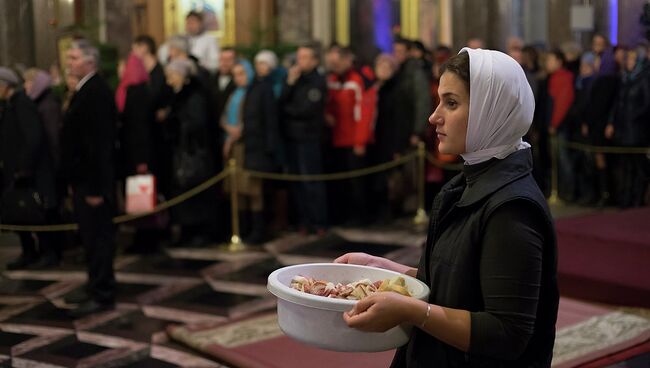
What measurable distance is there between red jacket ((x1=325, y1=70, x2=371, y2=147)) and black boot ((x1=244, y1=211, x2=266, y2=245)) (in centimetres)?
131

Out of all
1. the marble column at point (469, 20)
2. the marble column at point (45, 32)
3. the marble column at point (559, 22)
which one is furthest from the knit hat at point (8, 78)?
the marble column at point (559, 22)

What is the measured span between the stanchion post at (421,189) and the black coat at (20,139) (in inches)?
162

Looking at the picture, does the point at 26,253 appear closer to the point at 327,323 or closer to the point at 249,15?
the point at 327,323

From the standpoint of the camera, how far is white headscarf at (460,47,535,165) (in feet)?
7.66

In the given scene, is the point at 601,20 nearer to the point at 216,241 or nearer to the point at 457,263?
the point at 216,241

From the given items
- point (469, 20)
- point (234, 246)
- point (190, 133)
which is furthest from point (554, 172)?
point (190, 133)

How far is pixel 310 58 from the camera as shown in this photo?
379 inches

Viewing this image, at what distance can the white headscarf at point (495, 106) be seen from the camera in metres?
2.33

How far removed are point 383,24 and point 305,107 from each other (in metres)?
6.02

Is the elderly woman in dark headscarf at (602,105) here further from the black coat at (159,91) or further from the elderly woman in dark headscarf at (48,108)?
the elderly woman in dark headscarf at (48,108)

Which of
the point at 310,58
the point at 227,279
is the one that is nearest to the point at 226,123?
the point at 310,58

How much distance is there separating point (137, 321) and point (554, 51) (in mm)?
7240

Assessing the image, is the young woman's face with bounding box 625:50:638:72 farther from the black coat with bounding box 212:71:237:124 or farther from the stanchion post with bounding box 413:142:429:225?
the black coat with bounding box 212:71:237:124

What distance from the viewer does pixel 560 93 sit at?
38.7 ft
